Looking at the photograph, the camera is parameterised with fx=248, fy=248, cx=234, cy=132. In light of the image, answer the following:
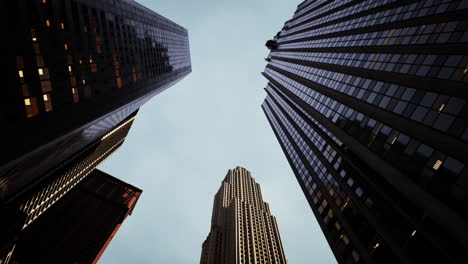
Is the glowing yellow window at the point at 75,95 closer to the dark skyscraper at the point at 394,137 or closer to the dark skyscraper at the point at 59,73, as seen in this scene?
the dark skyscraper at the point at 59,73

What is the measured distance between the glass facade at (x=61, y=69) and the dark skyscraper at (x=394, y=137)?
41697 mm

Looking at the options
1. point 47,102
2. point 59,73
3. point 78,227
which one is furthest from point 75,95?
point 78,227

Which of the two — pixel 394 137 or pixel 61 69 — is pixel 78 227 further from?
pixel 394 137

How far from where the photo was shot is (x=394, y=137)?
32.3 m

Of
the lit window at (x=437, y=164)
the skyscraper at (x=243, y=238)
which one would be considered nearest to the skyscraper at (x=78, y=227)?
the skyscraper at (x=243, y=238)

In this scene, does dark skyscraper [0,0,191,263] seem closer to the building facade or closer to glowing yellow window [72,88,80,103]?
glowing yellow window [72,88,80,103]

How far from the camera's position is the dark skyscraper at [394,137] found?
81.0ft

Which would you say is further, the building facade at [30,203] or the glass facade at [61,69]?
the building facade at [30,203]

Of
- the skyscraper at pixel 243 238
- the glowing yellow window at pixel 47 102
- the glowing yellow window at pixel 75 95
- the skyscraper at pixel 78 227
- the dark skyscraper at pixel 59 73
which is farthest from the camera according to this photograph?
the skyscraper at pixel 78 227

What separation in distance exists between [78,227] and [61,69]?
124 metres

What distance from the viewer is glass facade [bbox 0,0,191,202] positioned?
24.3 meters

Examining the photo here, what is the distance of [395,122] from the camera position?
32.7m

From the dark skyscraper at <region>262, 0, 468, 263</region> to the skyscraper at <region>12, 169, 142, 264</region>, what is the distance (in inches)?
4393

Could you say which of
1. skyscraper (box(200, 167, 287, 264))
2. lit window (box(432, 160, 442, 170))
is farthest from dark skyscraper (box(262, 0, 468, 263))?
skyscraper (box(200, 167, 287, 264))
